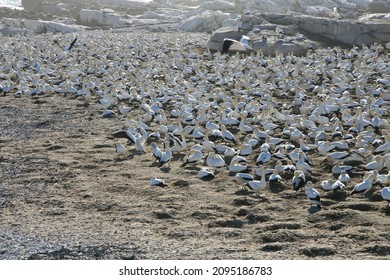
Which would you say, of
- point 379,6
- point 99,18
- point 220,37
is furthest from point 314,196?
point 379,6

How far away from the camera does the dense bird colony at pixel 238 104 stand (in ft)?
37.1

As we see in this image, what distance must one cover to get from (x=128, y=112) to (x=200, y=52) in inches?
447

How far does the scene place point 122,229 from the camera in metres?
8.72

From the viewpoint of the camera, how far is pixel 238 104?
15484mm

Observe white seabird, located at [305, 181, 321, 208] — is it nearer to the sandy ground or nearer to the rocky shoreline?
the sandy ground

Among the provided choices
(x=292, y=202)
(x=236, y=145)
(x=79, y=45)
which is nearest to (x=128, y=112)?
(x=236, y=145)

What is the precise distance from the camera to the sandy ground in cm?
795

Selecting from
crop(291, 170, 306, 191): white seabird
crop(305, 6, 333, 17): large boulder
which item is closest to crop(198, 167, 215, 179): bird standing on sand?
crop(291, 170, 306, 191): white seabird

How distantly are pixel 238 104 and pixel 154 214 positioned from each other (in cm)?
656

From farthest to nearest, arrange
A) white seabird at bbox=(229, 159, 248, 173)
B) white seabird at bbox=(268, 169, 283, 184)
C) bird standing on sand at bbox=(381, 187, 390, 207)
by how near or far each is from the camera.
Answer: white seabird at bbox=(229, 159, 248, 173), white seabird at bbox=(268, 169, 283, 184), bird standing on sand at bbox=(381, 187, 390, 207)

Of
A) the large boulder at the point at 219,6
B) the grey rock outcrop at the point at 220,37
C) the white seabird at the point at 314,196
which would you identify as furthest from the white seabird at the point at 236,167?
the large boulder at the point at 219,6

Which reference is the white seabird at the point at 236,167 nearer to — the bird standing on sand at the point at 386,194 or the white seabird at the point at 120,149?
the white seabird at the point at 120,149

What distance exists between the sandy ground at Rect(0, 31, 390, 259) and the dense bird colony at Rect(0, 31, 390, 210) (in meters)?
0.27
